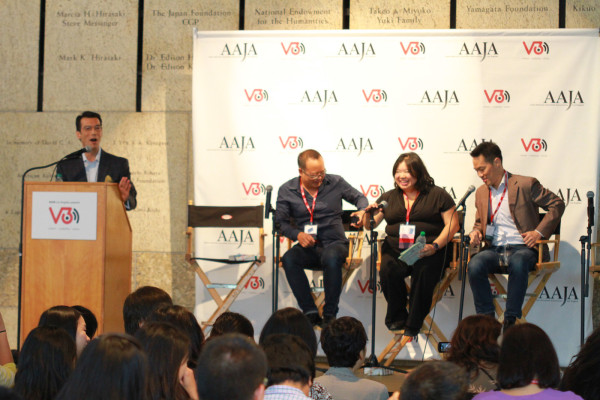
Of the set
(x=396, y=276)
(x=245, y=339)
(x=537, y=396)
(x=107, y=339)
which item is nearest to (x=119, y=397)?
(x=107, y=339)

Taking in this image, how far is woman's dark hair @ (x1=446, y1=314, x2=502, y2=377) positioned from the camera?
2852 mm

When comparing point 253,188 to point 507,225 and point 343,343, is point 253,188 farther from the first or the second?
point 343,343

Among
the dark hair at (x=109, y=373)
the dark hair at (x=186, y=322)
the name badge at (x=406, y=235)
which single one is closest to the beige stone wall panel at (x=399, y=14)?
the name badge at (x=406, y=235)

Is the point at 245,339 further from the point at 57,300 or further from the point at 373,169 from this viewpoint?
the point at 373,169

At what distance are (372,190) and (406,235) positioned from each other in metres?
0.78

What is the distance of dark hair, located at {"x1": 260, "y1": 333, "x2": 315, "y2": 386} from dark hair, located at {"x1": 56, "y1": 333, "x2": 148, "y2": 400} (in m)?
0.68

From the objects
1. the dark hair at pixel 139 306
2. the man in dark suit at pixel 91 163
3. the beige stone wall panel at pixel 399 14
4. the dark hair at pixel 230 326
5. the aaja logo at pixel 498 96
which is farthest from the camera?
the beige stone wall panel at pixel 399 14

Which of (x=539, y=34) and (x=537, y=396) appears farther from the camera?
(x=539, y=34)

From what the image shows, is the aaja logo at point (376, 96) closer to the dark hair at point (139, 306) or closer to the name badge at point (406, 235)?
the name badge at point (406, 235)

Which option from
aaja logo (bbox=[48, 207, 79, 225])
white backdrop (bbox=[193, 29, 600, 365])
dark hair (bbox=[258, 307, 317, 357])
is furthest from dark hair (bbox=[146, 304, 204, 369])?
white backdrop (bbox=[193, 29, 600, 365])

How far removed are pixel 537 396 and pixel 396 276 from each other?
3.06 meters

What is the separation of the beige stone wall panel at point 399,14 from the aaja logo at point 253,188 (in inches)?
64.1

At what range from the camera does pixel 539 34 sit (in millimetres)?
5824

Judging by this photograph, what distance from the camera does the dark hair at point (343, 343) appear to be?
2887mm
